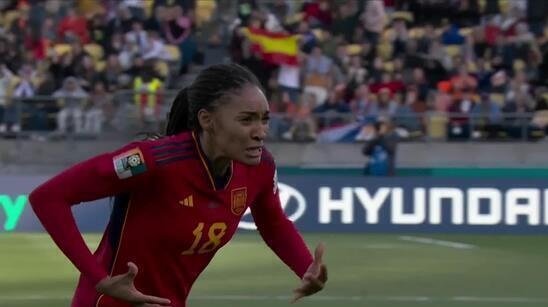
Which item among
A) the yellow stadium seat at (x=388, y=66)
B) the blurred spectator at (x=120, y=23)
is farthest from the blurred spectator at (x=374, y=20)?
the blurred spectator at (x=120, y=23)

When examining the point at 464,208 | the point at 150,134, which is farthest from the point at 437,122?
the point at 150,134

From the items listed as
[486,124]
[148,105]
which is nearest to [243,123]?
[148,105]

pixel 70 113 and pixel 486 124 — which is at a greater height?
pixel 70 113

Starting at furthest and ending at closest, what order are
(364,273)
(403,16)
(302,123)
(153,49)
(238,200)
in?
(403,16) < (153,49) < (302,123) < (364,273) < (238,200)

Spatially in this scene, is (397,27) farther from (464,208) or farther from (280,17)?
(464,208)

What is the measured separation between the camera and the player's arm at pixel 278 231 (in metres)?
5.21

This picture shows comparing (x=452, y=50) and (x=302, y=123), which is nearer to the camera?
(x=302, y=123)

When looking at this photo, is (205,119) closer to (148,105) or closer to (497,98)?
(148,105)

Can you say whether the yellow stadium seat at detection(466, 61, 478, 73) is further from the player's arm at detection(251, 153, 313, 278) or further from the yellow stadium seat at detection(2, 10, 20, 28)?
the player's arm at detection(251, 153, 313, 278)

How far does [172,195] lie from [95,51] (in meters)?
18.0

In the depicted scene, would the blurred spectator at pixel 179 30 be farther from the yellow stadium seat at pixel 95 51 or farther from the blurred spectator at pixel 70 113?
the blurred spectator at pixel 70 113

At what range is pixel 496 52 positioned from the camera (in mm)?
22391

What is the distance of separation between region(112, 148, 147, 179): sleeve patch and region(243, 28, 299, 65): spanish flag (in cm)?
1695

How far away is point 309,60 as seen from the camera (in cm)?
2175
